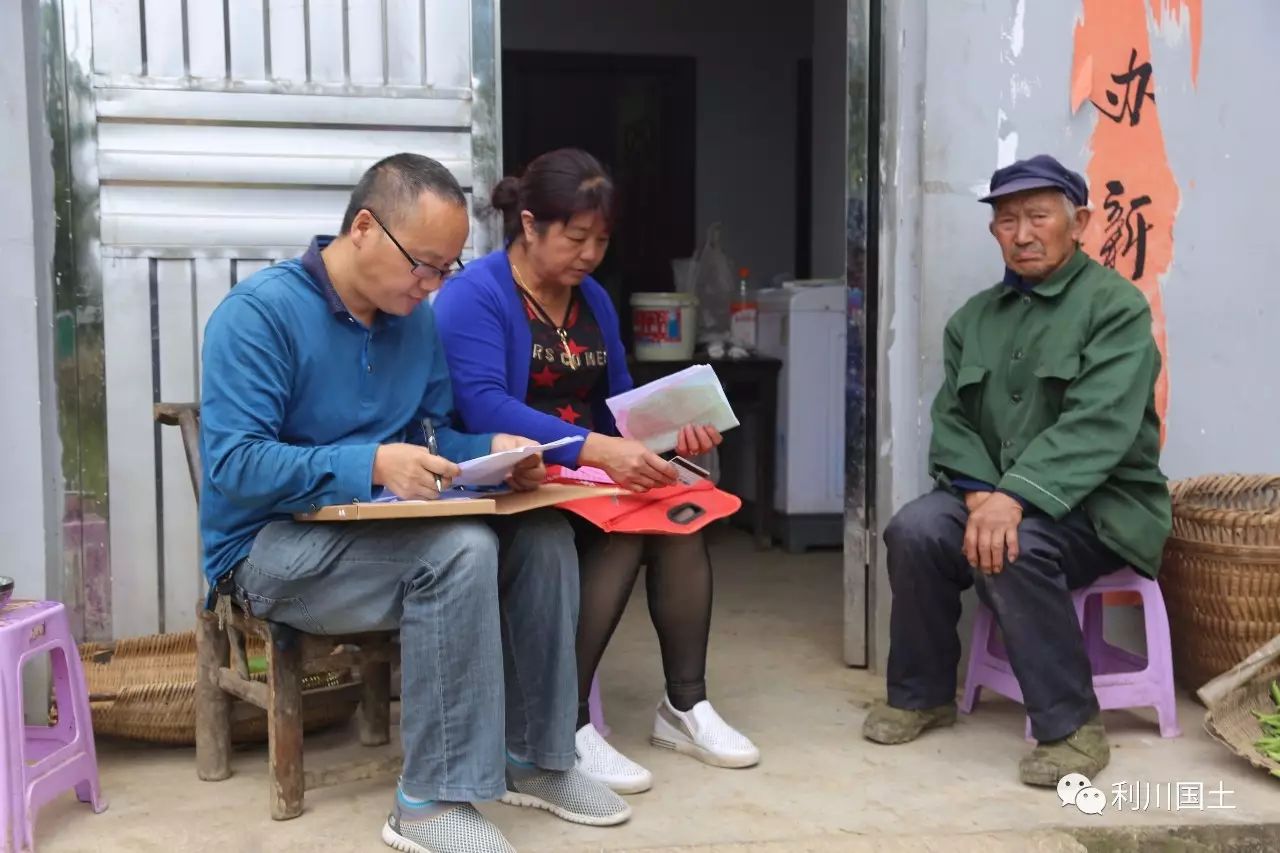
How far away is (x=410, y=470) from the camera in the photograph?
2.26m

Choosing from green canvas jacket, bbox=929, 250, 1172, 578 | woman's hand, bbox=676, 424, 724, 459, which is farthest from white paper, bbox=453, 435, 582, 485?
green canvas jacket, bbox=929, 250, 1172, 578

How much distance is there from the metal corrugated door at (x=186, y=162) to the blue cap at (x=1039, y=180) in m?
1.25

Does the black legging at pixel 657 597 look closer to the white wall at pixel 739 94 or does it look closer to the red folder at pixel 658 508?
the red folder at pixel 658 508

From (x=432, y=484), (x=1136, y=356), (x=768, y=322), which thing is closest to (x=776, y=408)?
(x=768, y=322)

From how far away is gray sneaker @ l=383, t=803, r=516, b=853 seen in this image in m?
2.32

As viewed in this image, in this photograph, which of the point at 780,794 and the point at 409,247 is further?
the point at 780,794

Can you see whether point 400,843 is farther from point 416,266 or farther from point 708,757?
point 416,266

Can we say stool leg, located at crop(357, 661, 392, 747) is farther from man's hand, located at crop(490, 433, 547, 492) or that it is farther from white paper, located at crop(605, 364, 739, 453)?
white paper, located at crop(605, 364, 739, 453)

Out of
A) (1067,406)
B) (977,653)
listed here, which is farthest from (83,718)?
(1067,406)

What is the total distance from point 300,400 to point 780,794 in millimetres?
1269

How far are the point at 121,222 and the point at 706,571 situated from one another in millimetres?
1628

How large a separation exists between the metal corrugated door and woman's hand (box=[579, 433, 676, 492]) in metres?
1.00

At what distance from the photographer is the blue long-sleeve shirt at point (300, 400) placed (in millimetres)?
2266

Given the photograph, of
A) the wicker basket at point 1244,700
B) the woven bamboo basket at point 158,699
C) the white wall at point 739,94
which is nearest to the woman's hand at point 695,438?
the woven bamboo basket at point 158,699
